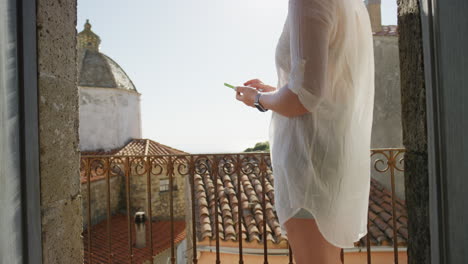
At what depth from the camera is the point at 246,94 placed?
1534 mm

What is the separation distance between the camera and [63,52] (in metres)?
1.39

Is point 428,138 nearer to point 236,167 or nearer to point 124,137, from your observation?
point 236,167

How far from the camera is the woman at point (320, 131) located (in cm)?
112

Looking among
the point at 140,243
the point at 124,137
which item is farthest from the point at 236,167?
the point at 124,137

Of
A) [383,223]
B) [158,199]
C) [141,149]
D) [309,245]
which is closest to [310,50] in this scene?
[309,245]

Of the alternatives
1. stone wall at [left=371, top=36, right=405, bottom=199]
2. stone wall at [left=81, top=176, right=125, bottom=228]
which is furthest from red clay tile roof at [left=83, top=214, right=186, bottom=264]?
stone wall at [left=371, top=36, right=405, bottom=199]

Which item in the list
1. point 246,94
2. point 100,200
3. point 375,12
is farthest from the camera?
point 100,200

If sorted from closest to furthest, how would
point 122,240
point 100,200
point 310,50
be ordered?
1. point 310,50
2. point 122,240
3. point 100,200

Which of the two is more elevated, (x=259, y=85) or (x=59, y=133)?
(x=259, y=85)

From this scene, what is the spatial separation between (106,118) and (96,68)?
3.59 metres

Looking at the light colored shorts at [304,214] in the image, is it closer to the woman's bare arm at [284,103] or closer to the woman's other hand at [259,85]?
the woman's bare arm at [284,103]

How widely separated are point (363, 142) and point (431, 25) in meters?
0.53

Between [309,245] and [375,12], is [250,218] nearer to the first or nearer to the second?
[309,245]

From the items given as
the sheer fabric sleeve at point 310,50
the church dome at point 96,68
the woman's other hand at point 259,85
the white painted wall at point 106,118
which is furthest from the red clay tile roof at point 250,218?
the church dome at point 96,68
